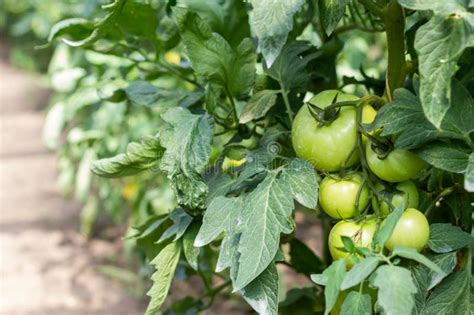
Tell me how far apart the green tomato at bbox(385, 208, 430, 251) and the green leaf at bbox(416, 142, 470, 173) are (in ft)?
0.18

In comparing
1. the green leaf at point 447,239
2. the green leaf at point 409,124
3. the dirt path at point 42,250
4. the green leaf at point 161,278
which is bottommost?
the dirt path at point 42,250

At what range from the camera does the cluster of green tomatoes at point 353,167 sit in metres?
0.68

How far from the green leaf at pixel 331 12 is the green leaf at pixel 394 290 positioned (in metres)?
0.24

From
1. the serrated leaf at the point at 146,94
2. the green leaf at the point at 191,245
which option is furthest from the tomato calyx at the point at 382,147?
the serrated leaf at the point at 146,94

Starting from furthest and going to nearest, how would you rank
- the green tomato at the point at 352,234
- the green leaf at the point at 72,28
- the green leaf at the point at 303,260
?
1. the green leaf at the point at 303,260
2. the green leaf at the point at 72,28
3. the green tomato at the point at 352,234

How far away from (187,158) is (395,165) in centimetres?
21

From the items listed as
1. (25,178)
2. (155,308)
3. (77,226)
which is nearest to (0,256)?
(77,226)

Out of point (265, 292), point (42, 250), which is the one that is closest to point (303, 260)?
point (265, 292)

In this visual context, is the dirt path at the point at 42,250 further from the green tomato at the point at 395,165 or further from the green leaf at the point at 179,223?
the green tomato at the point at 395,165

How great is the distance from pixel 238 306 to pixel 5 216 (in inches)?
50.9

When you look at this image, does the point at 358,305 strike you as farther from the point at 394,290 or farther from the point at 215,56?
the point at 215,56

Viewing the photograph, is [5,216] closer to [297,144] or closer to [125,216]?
[125,216]

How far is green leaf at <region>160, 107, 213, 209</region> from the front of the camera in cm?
72

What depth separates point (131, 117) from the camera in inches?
93.7
